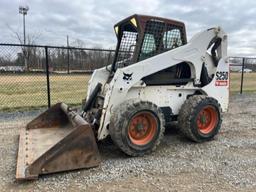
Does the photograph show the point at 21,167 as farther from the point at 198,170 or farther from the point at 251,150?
the point at 251,150

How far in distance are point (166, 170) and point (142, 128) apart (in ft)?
2.86

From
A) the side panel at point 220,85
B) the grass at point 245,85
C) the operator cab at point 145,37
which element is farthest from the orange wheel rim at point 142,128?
the grass at point 245,85

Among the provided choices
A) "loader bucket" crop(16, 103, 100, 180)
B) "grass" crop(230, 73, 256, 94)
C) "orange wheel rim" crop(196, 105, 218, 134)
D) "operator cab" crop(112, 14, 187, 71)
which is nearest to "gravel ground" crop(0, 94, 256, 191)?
"loader bucket" crop(16, 103, 100, 180)

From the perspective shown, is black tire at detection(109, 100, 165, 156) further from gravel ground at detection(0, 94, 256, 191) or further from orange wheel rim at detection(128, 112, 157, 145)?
gravel ground at detection(0, 94, 256, 191)

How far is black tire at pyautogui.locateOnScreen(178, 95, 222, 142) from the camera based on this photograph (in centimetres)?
504

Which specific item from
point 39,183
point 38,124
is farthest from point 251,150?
point 38,124

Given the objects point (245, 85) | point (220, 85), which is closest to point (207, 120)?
point (220, 85)

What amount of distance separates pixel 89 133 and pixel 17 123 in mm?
3710

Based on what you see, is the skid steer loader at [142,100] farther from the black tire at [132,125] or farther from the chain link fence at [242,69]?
the chain link fence at [242,69]

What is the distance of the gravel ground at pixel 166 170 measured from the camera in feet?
11.6

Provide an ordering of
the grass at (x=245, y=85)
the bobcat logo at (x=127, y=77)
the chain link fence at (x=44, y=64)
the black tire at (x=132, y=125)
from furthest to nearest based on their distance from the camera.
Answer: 1. the grass at (x=245, y=85)
2. the chain link fence at (x=44, y=64)
3. the bobcat logo at (x=127, y=77)
4. the black tire at (x=132, y=125)

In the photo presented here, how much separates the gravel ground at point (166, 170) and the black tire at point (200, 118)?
200 millimetres

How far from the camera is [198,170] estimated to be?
4035 millimetres

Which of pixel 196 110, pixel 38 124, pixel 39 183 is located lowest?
pixel 39 183
